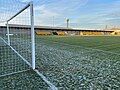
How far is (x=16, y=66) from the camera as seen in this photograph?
447 cm

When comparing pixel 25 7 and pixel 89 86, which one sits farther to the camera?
pixel 25 7

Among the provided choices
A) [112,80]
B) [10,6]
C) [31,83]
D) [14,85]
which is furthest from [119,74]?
[10,6]

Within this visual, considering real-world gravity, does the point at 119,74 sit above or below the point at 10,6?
below

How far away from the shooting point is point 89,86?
2.93 m

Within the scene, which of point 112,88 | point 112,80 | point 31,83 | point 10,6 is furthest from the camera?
point 10,6

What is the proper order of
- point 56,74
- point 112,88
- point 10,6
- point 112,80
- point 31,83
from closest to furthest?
1. point 112,88
2. point 31,83
3. point 112,80
4. point 56,74
5. point 10,6

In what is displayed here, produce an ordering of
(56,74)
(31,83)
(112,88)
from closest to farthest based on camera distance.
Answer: (112,88) < (31,83) < (56,74)

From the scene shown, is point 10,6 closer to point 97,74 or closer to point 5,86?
point 5,86

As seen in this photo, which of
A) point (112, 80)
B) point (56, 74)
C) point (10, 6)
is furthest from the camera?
point (10, 6)

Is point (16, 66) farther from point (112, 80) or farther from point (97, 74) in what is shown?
point (112, 80)

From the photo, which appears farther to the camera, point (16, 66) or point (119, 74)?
point (16, 66)

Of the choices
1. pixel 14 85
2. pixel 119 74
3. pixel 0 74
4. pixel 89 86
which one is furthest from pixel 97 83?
pixel 0 74

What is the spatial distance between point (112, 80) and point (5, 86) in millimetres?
2368

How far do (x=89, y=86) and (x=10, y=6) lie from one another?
316 cm
